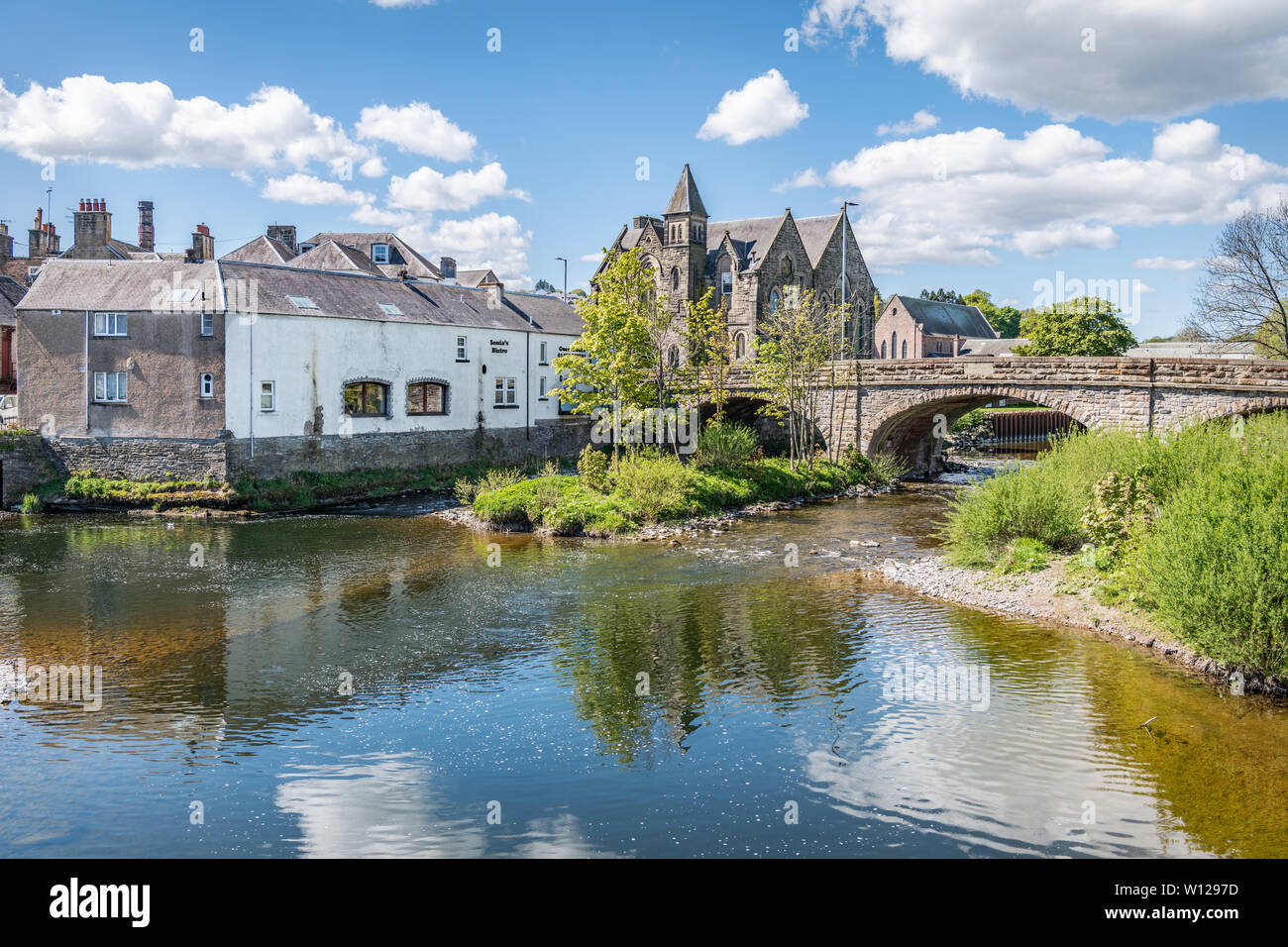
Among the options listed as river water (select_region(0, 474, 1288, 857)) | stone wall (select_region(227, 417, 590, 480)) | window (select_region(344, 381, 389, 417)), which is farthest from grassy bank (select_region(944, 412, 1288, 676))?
window (select_region(344, 381, 389, 417))

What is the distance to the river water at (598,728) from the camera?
10312 millimetres

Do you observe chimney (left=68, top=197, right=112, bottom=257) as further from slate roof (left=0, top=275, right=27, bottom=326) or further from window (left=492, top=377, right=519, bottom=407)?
window (left=492, top=377, right=519, bottom=407)

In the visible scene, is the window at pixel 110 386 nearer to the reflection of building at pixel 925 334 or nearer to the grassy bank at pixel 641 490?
the grassy bank at pixel 641 490

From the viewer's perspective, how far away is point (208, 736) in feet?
42.6

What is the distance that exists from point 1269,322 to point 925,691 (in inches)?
1766

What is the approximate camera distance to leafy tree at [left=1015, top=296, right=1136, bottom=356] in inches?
2438

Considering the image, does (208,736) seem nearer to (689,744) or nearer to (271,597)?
(689,744)

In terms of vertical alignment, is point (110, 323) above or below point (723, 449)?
above

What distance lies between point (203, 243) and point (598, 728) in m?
42.2

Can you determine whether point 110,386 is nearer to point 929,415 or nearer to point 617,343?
point 617,343

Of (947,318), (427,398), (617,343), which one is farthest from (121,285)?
(947,318)

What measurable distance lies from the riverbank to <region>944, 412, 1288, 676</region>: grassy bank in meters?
0.28

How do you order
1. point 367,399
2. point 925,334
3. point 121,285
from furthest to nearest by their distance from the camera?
point 925,334
point 367,399
point 121,285

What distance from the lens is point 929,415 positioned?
4481 cm
